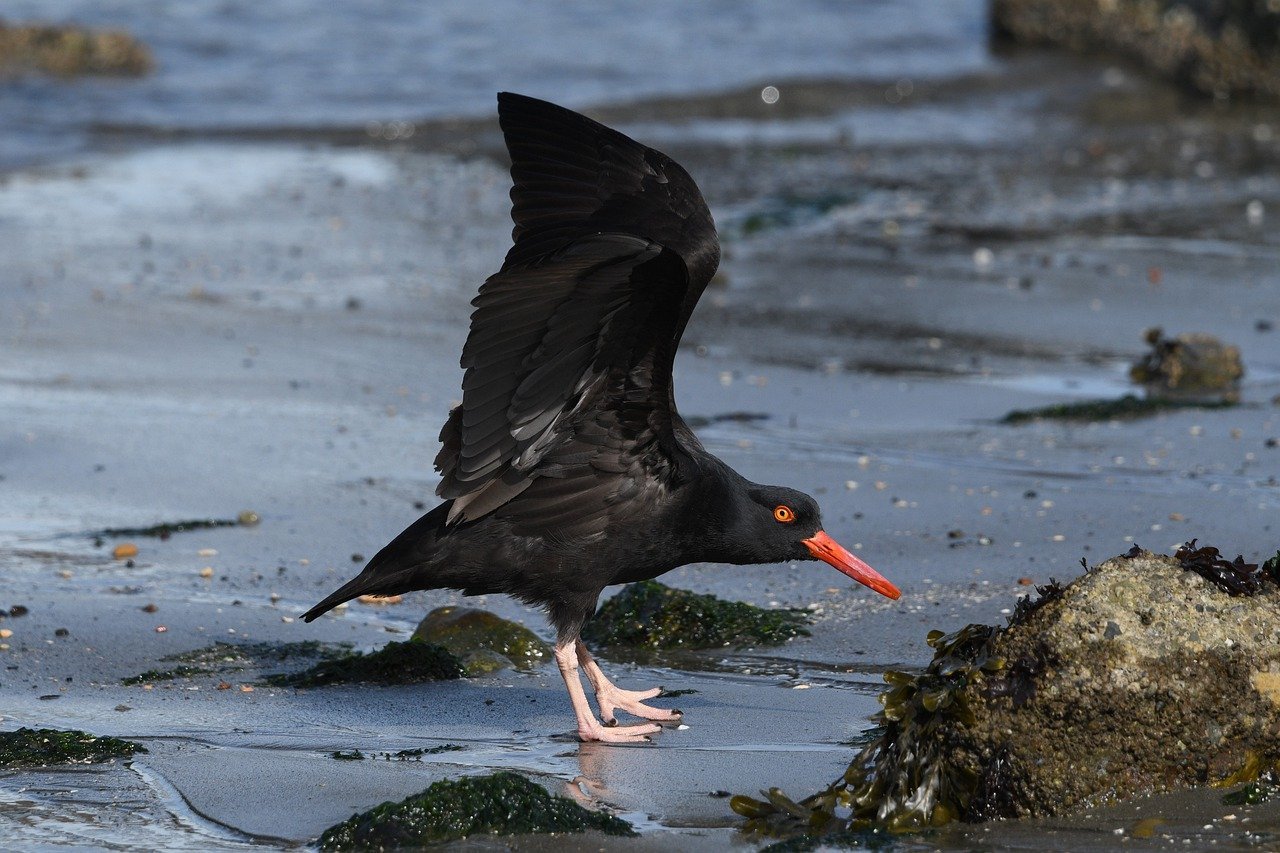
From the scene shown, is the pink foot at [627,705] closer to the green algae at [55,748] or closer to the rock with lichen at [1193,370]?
the green algae at [55,748]

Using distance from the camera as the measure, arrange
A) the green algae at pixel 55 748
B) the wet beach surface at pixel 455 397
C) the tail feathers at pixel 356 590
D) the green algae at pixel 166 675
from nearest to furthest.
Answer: the green algae at pixel 55 748
the wet beach surface at pixel 455 397
the tail feathers at pixel 356 590
the green algae at pixel 166 675

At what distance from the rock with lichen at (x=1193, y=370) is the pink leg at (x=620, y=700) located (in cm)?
432

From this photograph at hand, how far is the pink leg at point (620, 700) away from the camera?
4.79 metres

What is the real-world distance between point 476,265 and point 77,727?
6.90 meters

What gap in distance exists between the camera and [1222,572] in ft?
12.8

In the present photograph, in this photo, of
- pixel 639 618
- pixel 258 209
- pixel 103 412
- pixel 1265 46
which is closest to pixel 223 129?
pixel 258 209

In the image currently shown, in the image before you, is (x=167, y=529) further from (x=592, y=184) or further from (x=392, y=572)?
(x=592, y=184)

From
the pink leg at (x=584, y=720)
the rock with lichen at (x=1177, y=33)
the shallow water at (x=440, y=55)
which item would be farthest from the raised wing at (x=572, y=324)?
the rock with lichen at (x=1177, y=33)

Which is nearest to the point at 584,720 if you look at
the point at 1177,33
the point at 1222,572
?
the point at 1222,572

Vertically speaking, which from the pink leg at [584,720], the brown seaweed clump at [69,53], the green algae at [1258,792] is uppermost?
the brown seaweed clump at [69,53]

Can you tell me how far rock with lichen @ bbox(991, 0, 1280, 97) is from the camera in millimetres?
18531

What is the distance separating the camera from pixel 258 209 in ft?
42.1

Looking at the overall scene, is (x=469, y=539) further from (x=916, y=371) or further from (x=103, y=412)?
(x=916, y=371)

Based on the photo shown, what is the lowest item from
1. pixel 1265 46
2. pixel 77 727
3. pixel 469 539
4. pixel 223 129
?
pixel 77 727
